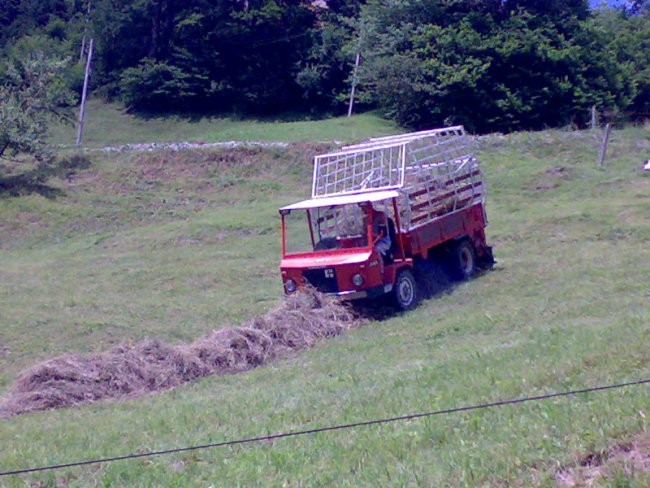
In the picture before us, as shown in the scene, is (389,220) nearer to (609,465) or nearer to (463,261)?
(463,261)

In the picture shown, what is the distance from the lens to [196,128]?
6059cm

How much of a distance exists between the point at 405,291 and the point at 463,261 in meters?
2.80

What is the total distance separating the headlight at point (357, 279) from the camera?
57.0 ft

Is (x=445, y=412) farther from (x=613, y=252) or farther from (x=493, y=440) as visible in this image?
(x=613, y=252)

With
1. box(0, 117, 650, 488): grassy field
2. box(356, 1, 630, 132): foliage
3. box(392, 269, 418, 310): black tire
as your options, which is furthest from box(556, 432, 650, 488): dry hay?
box(356, 1, 630, 132): foliage

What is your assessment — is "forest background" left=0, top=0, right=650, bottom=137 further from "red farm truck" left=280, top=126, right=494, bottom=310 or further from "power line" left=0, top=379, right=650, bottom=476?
"power line" left=0, top=379, right=650, bottom=476

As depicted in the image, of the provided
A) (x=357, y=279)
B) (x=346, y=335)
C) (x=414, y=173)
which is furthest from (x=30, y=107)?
(x=346, y=335)

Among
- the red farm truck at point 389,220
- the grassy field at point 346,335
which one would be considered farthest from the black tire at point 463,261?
the grassy field at point 346,335

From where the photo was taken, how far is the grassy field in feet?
24.1

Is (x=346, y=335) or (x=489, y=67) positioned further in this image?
(x=489, y=67)

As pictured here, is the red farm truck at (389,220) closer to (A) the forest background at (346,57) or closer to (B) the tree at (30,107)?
(B) the tree at (30,107)

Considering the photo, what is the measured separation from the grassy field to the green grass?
7.78 metres

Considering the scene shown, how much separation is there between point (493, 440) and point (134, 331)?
452 inches

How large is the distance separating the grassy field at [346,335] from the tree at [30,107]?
192 centimetres
